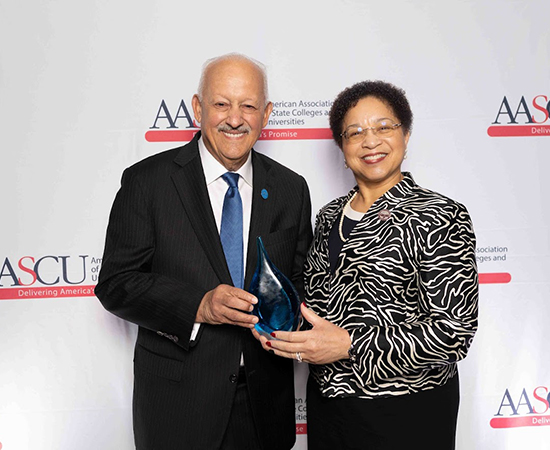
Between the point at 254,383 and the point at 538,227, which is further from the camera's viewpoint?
the point at 538,227

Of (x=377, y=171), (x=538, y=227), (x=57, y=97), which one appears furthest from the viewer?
(x=538, y=227)

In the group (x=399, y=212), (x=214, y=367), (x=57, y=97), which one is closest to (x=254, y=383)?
(x=214, y=367)

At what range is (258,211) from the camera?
129 centimetres

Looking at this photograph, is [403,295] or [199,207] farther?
[199,207]

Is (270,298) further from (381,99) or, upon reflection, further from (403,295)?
(381,99)

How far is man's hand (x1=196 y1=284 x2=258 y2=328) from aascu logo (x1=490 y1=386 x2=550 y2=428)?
4.46 feet

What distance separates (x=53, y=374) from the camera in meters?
1.80

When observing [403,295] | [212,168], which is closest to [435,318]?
[403,295]

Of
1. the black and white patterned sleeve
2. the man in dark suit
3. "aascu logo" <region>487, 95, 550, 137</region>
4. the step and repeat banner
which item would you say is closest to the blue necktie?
the man in dark suit

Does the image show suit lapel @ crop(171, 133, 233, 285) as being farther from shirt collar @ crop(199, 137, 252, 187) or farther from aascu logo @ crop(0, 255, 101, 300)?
aascu logo @ crop(0, 255, 101, 300)

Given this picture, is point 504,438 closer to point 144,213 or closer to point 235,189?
point 235,189

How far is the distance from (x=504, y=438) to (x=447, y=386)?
3.38ft

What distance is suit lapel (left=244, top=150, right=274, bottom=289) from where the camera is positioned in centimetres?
123

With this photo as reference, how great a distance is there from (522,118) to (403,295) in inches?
46.3
